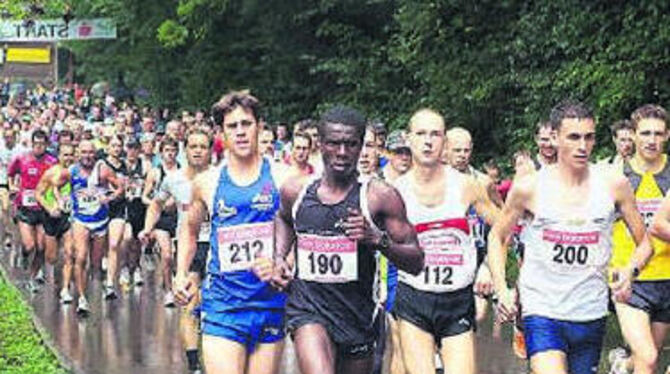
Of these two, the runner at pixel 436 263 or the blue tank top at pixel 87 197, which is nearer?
the runner at pixel 436 263

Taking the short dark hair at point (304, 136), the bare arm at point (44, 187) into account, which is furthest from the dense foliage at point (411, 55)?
the bare arm at point (44, 187)

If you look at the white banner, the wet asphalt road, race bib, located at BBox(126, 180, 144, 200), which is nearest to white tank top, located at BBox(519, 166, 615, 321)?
the wet asphalt road

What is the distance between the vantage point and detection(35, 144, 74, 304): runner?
1820cm

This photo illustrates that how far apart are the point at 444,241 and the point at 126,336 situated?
6203 millimetres

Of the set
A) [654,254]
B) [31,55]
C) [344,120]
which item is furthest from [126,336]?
[31,55]

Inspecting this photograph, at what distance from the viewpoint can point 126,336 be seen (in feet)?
48.8

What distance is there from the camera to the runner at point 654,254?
32.1 ft

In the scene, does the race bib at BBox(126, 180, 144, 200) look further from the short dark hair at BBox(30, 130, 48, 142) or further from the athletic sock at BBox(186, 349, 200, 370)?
the athletic sock at BBox(186, 349, 200, 370)

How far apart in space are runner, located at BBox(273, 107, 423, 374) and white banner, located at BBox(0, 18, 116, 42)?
3281cm

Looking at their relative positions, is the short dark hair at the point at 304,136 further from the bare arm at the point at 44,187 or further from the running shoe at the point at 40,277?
the running shoe at the point at 40,277

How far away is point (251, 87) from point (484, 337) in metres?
19.3

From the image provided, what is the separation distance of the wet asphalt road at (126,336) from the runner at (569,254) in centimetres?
447

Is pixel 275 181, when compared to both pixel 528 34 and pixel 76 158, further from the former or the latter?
pixel 528 34

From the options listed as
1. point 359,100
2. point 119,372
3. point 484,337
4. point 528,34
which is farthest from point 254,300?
point 359,100
